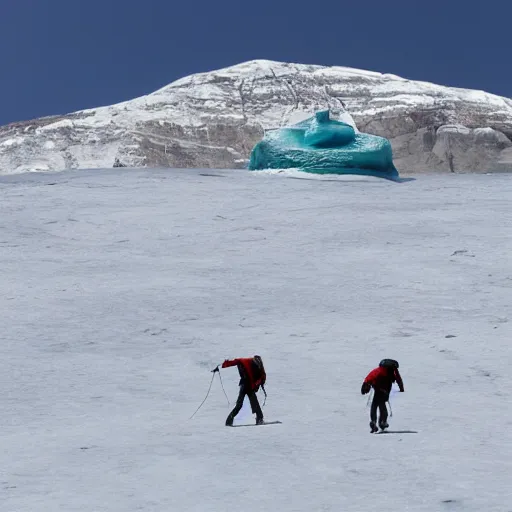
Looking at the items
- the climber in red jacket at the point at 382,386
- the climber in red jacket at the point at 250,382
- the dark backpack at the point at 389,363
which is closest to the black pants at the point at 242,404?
the climber in red jacket at the point at 250,382

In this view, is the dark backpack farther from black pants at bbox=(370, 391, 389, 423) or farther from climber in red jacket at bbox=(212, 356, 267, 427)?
climber in red jacket at bbox=(212, 356, 267, 427)

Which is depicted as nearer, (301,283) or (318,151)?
(301,283)

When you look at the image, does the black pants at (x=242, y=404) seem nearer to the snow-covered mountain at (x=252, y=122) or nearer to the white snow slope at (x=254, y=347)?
the white snow slope at (x=254, y=347)

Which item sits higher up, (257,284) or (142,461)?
(257,284)

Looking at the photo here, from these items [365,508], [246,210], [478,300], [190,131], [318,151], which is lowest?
[365,508]

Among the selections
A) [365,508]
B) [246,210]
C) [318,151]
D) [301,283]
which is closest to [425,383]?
[365,508]

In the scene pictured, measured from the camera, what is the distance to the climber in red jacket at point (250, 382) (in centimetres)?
528

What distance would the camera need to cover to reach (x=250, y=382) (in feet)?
17.4

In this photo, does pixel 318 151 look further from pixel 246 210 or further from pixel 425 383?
pixel 425 383

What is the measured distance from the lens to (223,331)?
24.5 feet

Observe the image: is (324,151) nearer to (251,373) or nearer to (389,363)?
(251,373)

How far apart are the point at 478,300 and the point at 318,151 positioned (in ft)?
30.7

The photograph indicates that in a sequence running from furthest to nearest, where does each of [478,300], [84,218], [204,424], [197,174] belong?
1. [197,174]
2. [84,218]
3. [478,300]
4. [204,424]

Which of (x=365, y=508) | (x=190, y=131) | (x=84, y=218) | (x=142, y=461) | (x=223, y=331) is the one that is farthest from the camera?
(x=190, y=131)
